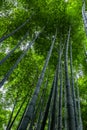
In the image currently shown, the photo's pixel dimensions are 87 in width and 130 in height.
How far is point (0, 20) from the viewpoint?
746cm

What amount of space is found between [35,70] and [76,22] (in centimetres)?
284

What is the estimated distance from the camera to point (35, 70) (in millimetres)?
8570

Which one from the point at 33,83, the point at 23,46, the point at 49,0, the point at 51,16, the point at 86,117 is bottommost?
the point at 86,117

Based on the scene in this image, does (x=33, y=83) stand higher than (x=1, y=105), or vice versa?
(x=33, y=83)

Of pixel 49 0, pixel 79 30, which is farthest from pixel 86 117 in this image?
pixel 49 0

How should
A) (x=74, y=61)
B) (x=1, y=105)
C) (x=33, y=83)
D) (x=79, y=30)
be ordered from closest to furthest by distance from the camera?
(x=79, y=30) < (x=74, y=61) < (x=33, y=83) < (x=1, y=105)

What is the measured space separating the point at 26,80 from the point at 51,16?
315 cm

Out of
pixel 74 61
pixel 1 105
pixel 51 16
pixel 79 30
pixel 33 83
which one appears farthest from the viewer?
pixel 1 105

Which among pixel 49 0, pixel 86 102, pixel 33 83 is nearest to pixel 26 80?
pixel 33 83

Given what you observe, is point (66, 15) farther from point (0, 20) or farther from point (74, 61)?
point (0, 20)

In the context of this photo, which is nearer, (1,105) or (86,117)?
(86,117)

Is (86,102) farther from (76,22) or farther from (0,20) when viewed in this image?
(0,20)

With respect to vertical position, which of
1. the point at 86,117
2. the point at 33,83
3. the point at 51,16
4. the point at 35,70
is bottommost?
the point at 86,117

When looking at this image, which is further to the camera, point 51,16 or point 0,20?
point 0,20
